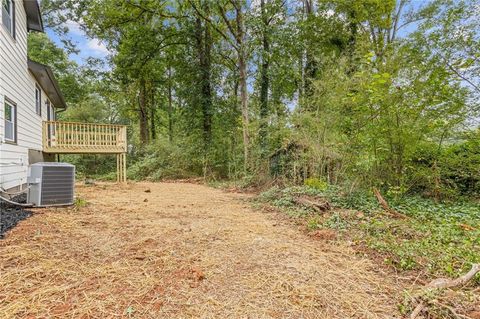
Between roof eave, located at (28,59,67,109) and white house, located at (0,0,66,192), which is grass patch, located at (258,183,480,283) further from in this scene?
roof eave, located at (28,59,67,109)

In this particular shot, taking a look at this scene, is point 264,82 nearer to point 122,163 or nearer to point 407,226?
point 122,163

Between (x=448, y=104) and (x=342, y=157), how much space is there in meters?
2.04

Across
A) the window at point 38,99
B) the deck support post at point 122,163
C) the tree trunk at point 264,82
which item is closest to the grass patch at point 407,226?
the tree trunk at point 264,82

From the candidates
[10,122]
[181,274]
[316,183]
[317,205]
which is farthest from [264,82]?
[181,274]

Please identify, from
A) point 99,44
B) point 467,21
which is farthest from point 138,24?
point 467,21

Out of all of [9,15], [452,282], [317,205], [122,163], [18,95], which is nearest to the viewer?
[452,282]

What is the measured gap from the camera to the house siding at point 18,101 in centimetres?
491

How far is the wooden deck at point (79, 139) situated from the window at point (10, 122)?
81.3 inches

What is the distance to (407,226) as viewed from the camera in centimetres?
338

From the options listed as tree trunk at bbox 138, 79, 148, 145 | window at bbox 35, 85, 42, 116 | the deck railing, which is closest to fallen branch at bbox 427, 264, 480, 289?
the deck railing

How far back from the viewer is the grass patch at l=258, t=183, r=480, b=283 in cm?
239

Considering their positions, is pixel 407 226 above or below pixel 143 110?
below

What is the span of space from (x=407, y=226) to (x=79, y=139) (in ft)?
27.8

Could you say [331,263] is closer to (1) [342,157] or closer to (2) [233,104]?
(1) [342,157]
